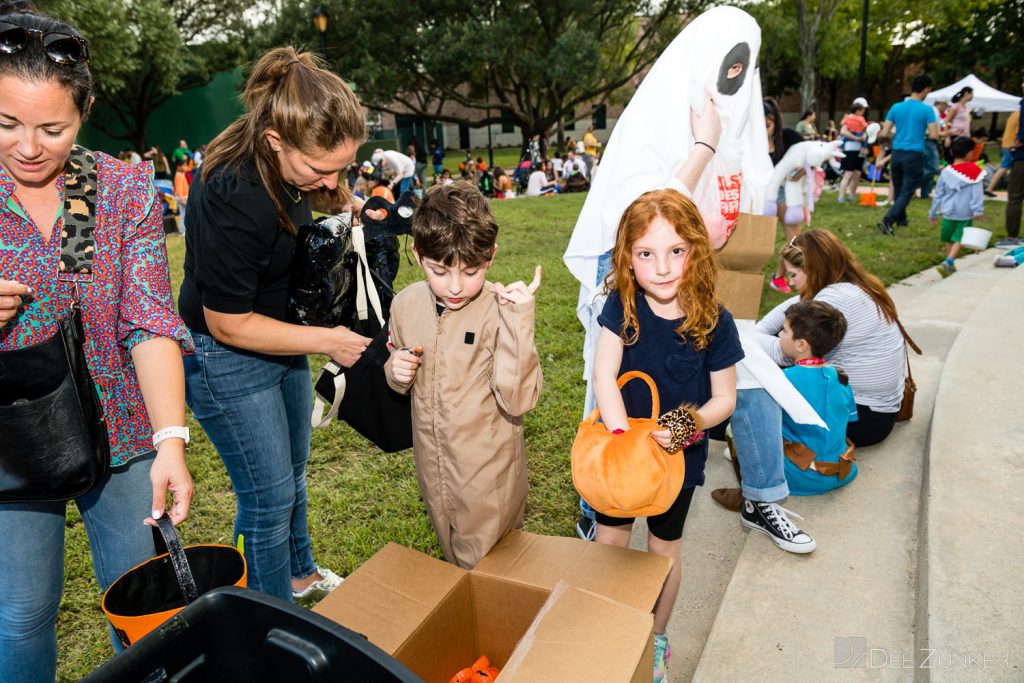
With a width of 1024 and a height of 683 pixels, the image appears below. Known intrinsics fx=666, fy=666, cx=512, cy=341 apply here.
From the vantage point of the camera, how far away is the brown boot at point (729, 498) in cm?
324

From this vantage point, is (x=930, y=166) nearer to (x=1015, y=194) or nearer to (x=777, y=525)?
(x=1015, y=194)

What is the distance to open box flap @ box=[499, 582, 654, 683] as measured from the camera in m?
1.44

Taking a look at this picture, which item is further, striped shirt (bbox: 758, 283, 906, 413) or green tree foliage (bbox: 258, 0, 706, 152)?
green tree foliage (bbox: 258, 0, 706, 152)

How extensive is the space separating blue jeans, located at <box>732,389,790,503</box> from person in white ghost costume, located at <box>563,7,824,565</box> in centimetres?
4

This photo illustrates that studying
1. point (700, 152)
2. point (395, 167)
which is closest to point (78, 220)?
point (700, 152)

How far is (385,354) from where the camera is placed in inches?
85.3

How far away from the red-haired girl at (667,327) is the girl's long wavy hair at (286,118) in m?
0.92

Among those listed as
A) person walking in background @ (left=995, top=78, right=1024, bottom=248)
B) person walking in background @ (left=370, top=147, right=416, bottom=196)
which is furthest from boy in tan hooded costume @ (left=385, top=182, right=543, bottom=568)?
person walking in background @ (left=995, top=78, right=1024, bottom=248)

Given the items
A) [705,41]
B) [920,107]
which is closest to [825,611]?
[705,41]

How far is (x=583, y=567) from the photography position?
1.85 metres

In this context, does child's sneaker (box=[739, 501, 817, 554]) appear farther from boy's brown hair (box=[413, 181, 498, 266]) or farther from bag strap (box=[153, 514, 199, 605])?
bag strap (box=[153, 514, 199, 605])

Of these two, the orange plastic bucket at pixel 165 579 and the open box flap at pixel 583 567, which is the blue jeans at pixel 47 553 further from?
the open box flap at pixel 583 567

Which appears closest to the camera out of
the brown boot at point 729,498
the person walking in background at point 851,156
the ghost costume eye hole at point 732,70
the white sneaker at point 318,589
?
the ghost costume eye hole at point 732,70

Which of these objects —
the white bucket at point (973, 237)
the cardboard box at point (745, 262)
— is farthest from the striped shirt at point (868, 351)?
the white bucket at point (973, 237)
